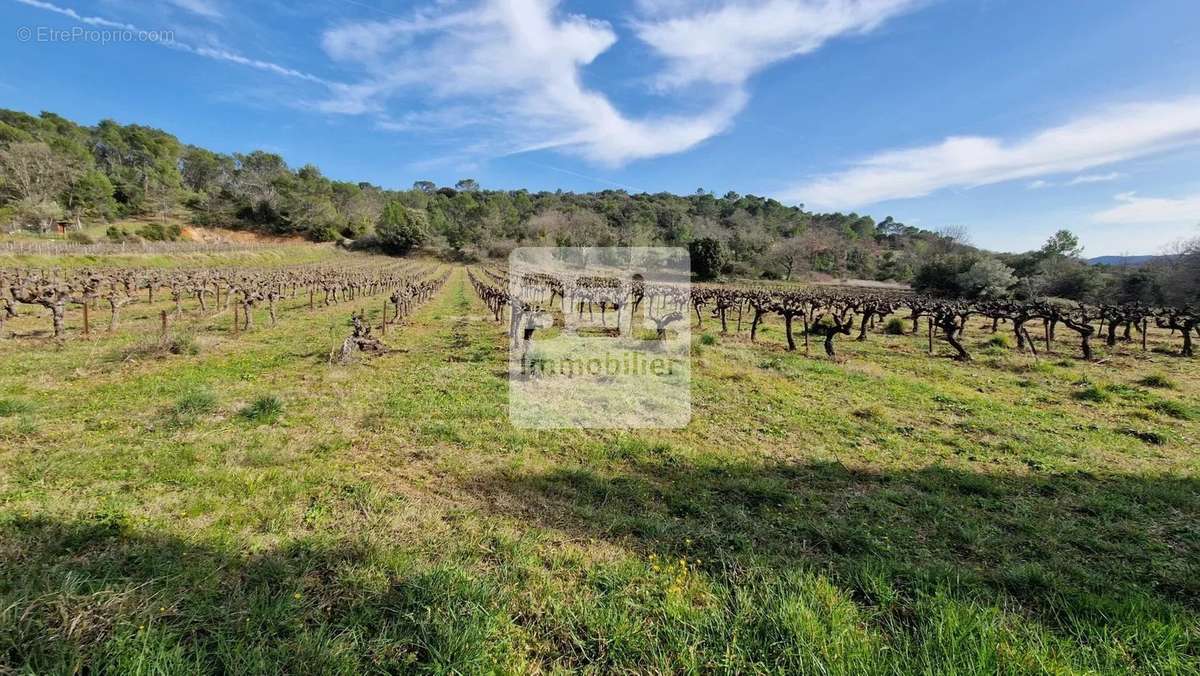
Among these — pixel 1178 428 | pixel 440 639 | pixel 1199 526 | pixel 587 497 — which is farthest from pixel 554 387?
pixel 1178 428

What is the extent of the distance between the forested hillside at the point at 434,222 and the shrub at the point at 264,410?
53.4 m

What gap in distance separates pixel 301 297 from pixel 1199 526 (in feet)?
110

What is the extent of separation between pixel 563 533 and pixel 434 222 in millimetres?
92906

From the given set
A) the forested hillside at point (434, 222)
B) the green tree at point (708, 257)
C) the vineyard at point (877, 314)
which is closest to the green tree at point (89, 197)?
the forested hillside at point (434, 222)

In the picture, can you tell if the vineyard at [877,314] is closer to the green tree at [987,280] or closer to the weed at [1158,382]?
the weed at [1158,382]

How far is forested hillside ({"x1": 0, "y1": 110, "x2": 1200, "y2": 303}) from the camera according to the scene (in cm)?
4231

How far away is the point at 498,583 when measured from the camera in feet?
11.3

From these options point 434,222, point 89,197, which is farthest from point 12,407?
point 434,222

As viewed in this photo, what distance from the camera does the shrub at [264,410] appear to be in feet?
22.7

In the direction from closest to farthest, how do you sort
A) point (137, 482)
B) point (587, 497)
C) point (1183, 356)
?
1. point (137, 482)
2. point (587, 497)
3. point (1183, 356)

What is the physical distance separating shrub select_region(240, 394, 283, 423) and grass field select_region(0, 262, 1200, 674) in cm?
5

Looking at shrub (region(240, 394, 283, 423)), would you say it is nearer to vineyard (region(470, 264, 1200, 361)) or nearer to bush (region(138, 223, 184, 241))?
vineyard (region(470, 264, 1200, 361))

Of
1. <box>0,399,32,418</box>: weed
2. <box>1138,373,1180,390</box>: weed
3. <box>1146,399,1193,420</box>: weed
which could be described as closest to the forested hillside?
<box>1138,373,1180,390</box>: weed

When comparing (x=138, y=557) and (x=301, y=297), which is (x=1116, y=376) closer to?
(x=138, y=557)
